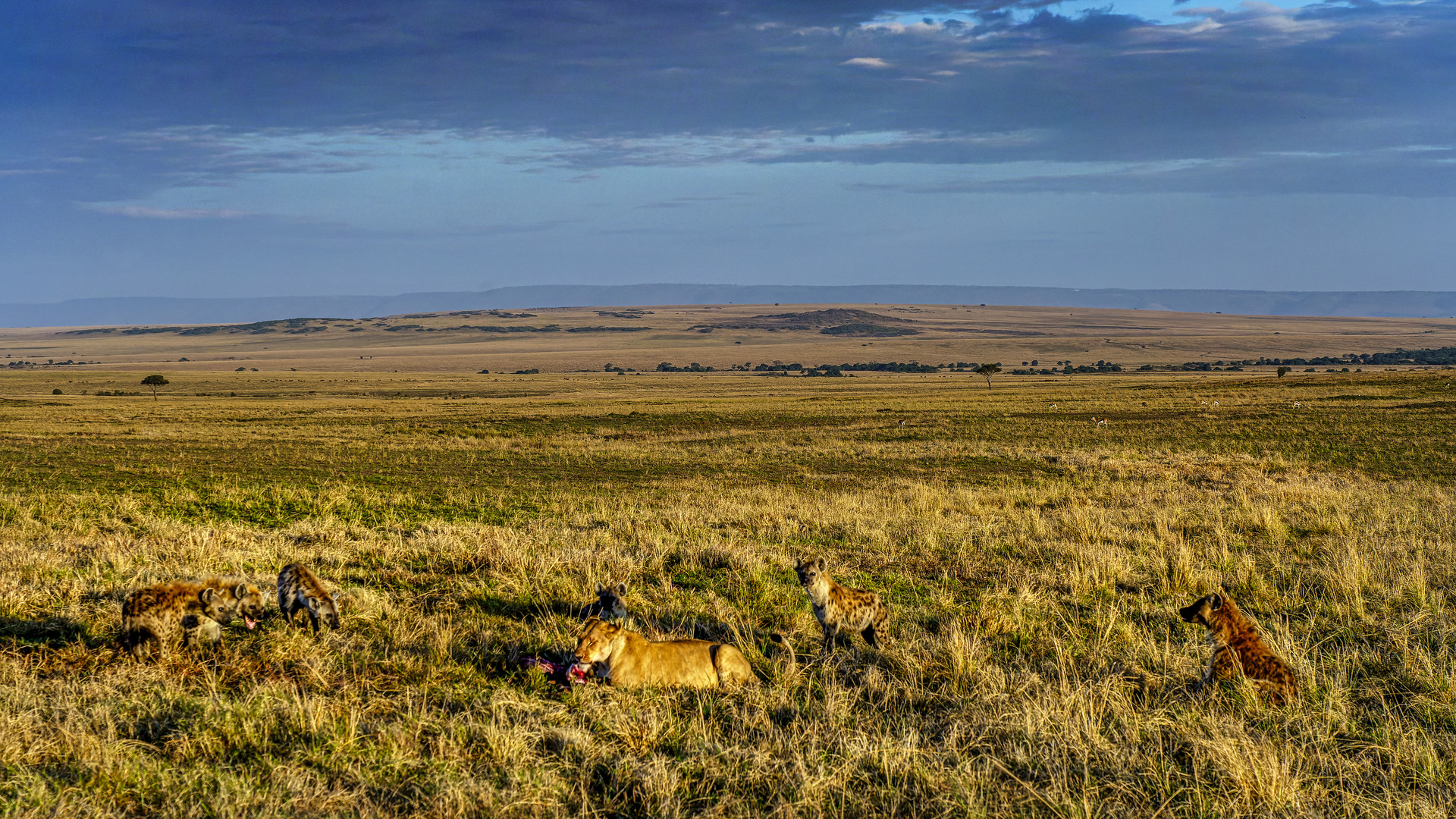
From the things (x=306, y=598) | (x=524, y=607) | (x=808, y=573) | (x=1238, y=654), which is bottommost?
(x=524, y=607)

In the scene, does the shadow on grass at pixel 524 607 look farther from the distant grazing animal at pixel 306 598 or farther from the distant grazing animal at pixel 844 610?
the distant grazing animal at pixel 844 610

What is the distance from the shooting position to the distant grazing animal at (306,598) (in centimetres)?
612

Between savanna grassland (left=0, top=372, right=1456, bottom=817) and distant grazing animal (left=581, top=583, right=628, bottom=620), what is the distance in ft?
0.77

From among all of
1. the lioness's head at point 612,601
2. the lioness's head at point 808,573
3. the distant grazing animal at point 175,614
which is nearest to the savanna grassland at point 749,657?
the distant grazing animal at point 175,614

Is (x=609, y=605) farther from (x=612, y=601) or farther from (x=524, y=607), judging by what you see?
(x=524, y=607)

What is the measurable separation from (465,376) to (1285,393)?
8118 cm

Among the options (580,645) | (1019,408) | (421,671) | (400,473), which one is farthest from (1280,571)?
(1019,408)

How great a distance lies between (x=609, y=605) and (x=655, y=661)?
138cm

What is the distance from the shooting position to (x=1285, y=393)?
55312mm

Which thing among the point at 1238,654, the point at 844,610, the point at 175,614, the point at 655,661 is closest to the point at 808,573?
the point at 844,610

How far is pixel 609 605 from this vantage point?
21.7 ft

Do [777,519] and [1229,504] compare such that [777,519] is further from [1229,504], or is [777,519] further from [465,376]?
[465,376]

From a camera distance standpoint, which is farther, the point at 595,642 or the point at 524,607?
the point at 524,607

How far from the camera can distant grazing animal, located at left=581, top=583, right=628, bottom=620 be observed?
6590 millimetres
